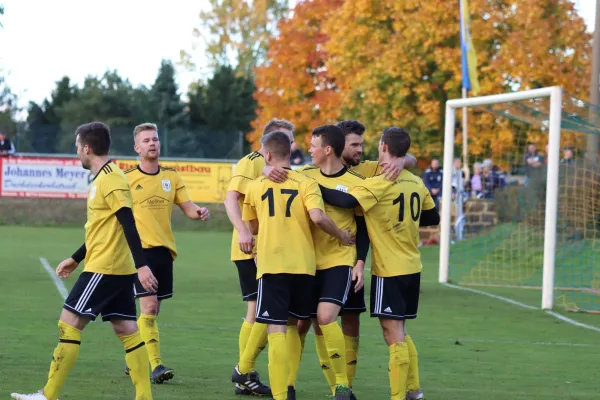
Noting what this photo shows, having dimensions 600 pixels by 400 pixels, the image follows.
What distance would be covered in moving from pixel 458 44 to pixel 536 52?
3.60 m

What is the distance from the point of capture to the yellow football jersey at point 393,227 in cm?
754

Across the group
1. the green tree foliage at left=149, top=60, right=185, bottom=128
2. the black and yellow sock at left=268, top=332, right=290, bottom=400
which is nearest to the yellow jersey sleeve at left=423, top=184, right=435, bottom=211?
the black and yellow sock at left=268, top=332, right=290, bottom=400

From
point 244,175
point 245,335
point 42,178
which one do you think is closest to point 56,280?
point 245,335

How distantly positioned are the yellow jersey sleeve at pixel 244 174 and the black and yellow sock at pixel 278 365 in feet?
4.73

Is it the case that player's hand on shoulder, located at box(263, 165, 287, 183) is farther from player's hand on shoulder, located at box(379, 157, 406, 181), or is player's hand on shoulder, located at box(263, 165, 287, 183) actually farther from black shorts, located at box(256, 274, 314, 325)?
player's hand on shoulder, located at box(379, 157, 406, 181)

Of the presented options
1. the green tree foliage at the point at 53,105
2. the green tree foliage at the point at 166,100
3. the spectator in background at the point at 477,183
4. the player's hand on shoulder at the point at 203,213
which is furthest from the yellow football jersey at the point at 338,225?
the green tree foliage at the point at 166,100

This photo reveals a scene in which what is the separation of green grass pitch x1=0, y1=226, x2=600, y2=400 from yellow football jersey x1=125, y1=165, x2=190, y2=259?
1067 mm

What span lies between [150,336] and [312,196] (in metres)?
2.15

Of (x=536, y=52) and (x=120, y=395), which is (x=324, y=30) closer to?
(x=536, y=52)

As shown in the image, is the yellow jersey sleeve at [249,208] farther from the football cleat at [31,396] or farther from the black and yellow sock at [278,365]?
the football cleat at [31,396]

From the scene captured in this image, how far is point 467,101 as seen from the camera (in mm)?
16922

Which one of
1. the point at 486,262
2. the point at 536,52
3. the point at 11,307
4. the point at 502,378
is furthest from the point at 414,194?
the point at 536,52

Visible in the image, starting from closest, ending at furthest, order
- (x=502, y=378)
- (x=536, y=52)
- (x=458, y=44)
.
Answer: (x=502, y=378) → (x=536, y=52) → (x=458, y=44)

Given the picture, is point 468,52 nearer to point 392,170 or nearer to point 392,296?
point 392,170
